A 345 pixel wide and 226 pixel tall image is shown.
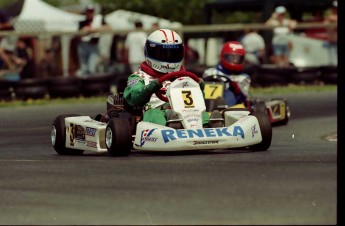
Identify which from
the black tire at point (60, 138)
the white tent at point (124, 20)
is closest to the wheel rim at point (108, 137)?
the black tire at point (60, 138)

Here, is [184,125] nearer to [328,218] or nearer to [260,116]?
[260,116]

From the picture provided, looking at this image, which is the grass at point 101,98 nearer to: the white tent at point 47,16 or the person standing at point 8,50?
the person standing at point 8,50

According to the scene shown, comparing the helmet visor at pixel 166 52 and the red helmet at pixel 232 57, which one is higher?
the helmet visor at pixel 166 52

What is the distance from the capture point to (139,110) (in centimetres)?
1027

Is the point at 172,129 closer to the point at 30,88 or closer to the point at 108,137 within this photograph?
the point at 108,137

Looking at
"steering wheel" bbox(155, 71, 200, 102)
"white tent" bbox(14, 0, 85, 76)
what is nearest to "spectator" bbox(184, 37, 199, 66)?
"white tent" bbox(14, 0, 85, 76)

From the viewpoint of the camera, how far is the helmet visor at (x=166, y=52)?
10289 mm

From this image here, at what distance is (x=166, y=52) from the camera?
33.8 ft

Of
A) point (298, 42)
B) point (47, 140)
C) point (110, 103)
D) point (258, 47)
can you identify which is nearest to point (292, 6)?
point (298, 42)

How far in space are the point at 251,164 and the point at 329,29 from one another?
1523 cm

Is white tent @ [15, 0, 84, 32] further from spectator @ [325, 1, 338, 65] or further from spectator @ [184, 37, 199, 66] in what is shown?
spectator @ [325, 1, 338, 65]

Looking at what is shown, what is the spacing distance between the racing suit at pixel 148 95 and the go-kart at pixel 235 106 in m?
1.31

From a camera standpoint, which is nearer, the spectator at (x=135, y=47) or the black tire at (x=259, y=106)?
the black tire at (x=259, y=106)

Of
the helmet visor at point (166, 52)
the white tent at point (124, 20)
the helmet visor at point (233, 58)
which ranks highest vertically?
the helmet visor at point (166, 52)
